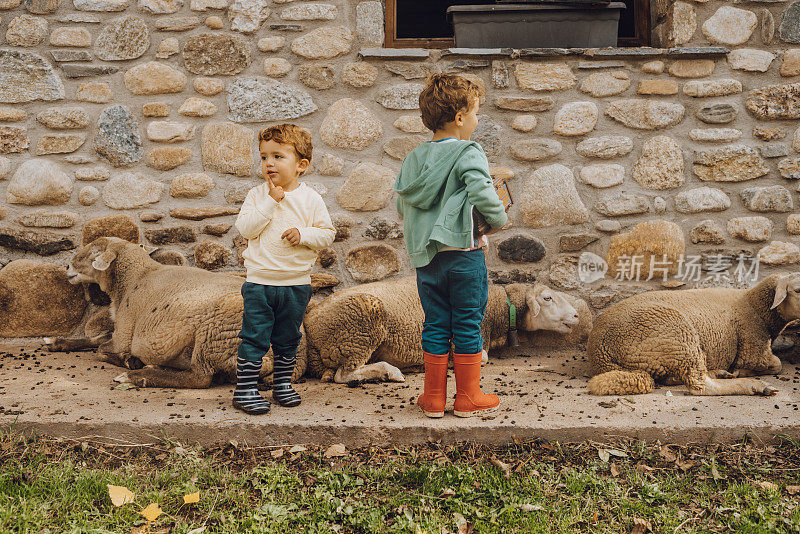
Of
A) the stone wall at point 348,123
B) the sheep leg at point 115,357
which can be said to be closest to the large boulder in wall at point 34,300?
the stone wall at point 348,123

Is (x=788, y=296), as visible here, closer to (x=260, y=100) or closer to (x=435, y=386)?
(x=435, y=386)

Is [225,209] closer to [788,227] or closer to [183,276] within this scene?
[183,276]

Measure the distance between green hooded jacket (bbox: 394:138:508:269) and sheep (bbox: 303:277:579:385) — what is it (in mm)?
902

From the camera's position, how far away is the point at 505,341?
4.80 meters

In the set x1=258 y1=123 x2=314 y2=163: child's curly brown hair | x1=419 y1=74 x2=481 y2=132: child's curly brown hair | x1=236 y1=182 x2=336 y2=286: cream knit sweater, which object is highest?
x1=419 y1=74 x2=481 y2=132: child's curly brown hair

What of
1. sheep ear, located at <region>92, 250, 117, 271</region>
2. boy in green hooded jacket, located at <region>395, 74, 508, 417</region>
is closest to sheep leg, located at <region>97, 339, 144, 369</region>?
sheep ear, located at <region>92, 250, 117, 271</region>

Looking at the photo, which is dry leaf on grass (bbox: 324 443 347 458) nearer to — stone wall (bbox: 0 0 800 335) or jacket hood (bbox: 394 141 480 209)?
jacket hood (bbox: 394 141 480 209)

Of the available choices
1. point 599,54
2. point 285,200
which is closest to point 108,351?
point 285,200

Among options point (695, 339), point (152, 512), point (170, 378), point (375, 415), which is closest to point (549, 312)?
point (695, 339)

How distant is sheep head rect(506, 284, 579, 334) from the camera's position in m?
4.59

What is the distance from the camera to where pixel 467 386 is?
3295mm

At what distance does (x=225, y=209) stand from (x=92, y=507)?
2740 millimetres

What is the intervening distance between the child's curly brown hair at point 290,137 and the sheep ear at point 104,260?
1.83 meters

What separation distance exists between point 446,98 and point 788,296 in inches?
104
